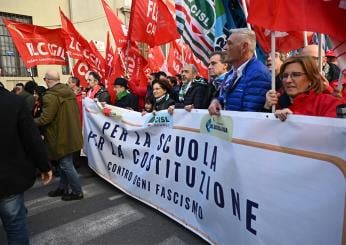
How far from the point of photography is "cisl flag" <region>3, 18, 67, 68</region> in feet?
22.8

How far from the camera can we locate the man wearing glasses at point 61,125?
4.61m

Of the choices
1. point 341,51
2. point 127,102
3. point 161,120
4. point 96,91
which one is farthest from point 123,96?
point 341,51

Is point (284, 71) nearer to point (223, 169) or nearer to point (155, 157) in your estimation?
point (223, 169)

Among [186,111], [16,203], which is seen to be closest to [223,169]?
[186,111]

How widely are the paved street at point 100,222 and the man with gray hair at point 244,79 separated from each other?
1.42 m

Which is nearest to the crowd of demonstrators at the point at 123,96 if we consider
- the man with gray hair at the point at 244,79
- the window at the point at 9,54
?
the man with gray hair at the point at 244,79

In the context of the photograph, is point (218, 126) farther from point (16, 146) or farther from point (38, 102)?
point (38, 102)

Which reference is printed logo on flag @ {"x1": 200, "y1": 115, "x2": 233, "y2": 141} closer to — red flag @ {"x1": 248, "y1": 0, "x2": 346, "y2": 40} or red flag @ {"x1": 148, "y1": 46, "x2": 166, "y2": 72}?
red flag @ {"x1": 248, "y1": 0, "x2": 346, "y2": 40}

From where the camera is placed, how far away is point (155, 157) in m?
4.30

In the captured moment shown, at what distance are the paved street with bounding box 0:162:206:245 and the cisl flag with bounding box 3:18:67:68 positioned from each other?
3064mm

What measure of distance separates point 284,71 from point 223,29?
1810 millimetres

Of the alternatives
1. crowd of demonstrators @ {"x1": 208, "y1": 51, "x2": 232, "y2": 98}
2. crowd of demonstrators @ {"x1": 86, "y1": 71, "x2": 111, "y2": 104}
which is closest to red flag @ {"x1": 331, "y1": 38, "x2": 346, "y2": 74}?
crowd of demonstrators @ {"x1": 208, "y1": 51, "x2": 232, "y2": 98}

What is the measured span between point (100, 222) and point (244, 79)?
2.32m

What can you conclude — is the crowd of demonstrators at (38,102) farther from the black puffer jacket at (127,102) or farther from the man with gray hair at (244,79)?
the man with gray hair at (244,79)
